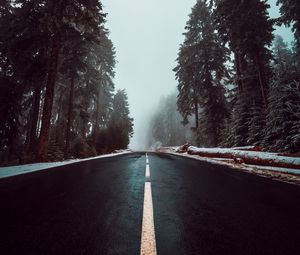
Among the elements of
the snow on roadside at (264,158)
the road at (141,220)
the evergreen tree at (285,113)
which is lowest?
the road at (141,220)

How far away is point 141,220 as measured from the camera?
2.80 meters

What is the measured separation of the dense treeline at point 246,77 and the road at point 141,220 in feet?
28.9

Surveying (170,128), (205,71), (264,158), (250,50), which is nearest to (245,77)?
(250,50)

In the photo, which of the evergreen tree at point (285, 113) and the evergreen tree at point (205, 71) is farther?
the evergreen tree at point (205, 71)

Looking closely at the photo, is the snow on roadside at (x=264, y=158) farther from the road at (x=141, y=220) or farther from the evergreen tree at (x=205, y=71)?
the evergreen tree at (x=205, y=71)

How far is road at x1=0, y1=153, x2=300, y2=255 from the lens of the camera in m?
2.11

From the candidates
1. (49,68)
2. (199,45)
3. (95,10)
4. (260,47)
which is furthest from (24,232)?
(199,45)

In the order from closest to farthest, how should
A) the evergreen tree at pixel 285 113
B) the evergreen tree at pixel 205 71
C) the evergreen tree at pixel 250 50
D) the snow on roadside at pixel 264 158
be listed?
1. the snow on roadside at pixel 264 158
2. the evergreen tree at pixel 285 113
3. the evergreen tree at pixel 250 50
4. the evergreen tree at pixel 205 71

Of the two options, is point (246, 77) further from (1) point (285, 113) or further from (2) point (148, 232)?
(2) point (148, 232)

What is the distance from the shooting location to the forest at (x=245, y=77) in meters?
12.8

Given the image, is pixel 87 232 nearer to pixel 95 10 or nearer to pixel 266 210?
pixel 266 210

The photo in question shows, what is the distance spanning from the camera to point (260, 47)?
1772cm

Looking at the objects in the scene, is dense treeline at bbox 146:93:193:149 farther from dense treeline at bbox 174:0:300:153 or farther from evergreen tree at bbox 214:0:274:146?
evergreen tree at bbox 214:0:274:146

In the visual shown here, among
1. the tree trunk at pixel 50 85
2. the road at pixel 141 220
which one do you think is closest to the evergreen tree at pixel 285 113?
the road at pixel 141 220
